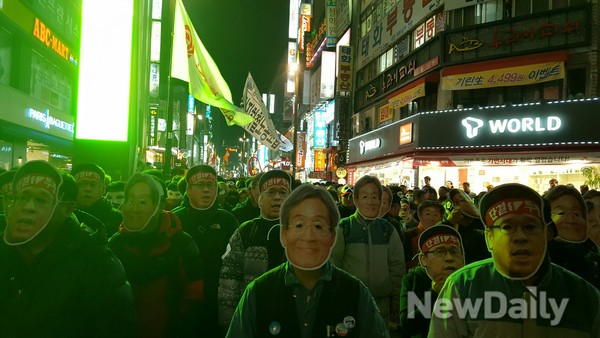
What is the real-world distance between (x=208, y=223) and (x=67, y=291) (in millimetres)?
2471

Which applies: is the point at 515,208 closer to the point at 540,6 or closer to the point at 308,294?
the point at 308,294

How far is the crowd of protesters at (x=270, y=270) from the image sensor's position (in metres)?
2.35

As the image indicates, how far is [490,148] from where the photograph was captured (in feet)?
66.7

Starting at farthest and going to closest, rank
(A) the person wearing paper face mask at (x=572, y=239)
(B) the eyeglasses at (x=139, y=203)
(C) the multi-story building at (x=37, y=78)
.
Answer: (C) the multi-story building at (x=37, y=78), (B) the eyeglasses at (x=139, y=203), (A) the person wearing paper face mask at (x=572, y=239)

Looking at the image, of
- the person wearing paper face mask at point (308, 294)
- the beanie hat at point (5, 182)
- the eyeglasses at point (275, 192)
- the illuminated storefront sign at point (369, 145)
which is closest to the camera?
the person wearing paper face mask at point (308, 294)

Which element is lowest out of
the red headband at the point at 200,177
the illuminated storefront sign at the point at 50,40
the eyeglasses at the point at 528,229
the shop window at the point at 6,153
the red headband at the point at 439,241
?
the red headband at the point at 439,241

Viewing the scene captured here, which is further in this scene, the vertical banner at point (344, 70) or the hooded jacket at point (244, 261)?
the vertical banner at point (344, 70)

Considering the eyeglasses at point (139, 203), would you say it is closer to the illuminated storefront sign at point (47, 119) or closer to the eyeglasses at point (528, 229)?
the eyeglasses at point (528, 229)

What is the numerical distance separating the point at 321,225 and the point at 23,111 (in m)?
21.0

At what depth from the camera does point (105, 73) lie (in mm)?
9727

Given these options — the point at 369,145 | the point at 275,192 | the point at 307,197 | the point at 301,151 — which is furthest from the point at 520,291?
the point at 301,151

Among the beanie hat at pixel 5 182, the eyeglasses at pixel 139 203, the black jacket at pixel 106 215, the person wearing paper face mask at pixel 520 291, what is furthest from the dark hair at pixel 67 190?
the black jacket at pixel 106 215

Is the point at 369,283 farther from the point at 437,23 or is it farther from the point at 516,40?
the point at 437,23

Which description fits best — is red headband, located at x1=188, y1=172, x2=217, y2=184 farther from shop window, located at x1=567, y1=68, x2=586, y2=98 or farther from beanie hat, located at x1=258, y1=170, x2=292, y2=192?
shop window, located at x1=567, y1=68, x2=586, y2=98
